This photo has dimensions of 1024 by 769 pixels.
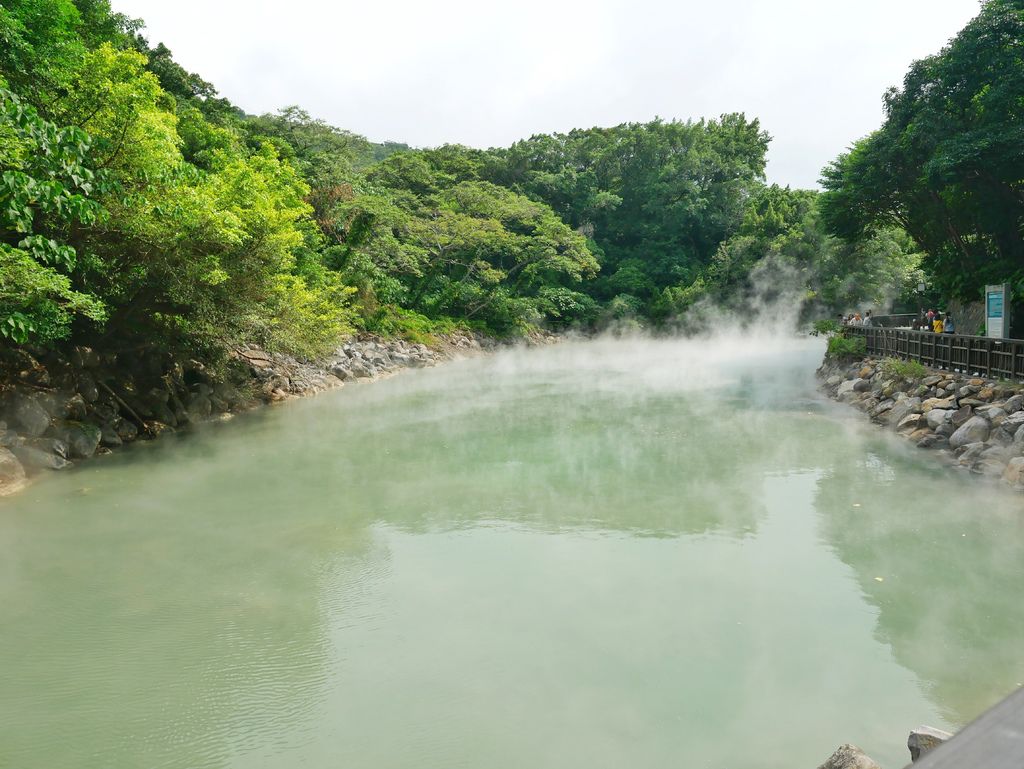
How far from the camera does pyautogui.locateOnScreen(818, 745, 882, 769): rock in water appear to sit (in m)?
3.32

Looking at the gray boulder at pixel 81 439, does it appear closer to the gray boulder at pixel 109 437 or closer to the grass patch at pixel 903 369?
the gray boulder at pixel 109 437

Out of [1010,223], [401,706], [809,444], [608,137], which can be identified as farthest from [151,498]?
[608,137]

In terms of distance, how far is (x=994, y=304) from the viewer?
1354cm

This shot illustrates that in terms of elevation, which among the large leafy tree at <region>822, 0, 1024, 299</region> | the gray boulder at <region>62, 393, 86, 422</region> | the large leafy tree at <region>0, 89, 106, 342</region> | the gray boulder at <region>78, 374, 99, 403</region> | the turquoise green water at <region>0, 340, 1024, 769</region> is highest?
the large leafy tree at <region>822, 0, 1024, 299</region>

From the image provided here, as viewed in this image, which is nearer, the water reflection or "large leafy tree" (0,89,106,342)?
"large leafy tree" (0,89,106,342)

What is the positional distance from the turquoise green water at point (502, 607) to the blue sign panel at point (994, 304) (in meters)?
4.57

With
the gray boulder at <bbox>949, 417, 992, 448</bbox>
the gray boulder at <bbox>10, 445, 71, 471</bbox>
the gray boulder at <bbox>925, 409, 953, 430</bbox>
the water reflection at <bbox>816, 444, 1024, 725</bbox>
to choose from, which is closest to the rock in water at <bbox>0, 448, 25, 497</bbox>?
the gray boulder at <bbox>10, 445, 71, 471</bbox>

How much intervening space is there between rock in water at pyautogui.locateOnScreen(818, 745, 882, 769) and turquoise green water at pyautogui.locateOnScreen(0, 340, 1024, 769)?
0.54 metres

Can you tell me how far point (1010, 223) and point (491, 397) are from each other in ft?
41.7

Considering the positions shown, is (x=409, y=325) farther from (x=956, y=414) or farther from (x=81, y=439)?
(x=956, y=414)

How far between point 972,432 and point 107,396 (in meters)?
13.7

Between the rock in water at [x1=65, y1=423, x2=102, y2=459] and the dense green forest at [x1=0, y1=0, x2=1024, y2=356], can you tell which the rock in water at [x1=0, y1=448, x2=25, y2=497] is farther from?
the dense green forest at [x1=0, y1=0, x2=1024, y2=356]

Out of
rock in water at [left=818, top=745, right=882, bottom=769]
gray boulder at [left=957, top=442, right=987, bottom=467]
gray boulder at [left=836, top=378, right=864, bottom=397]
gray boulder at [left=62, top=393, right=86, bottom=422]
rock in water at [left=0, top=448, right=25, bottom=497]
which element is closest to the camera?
rock in water at [left=818, top=745, right=882, bottom=769]

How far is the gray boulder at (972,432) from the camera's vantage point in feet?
34.1
